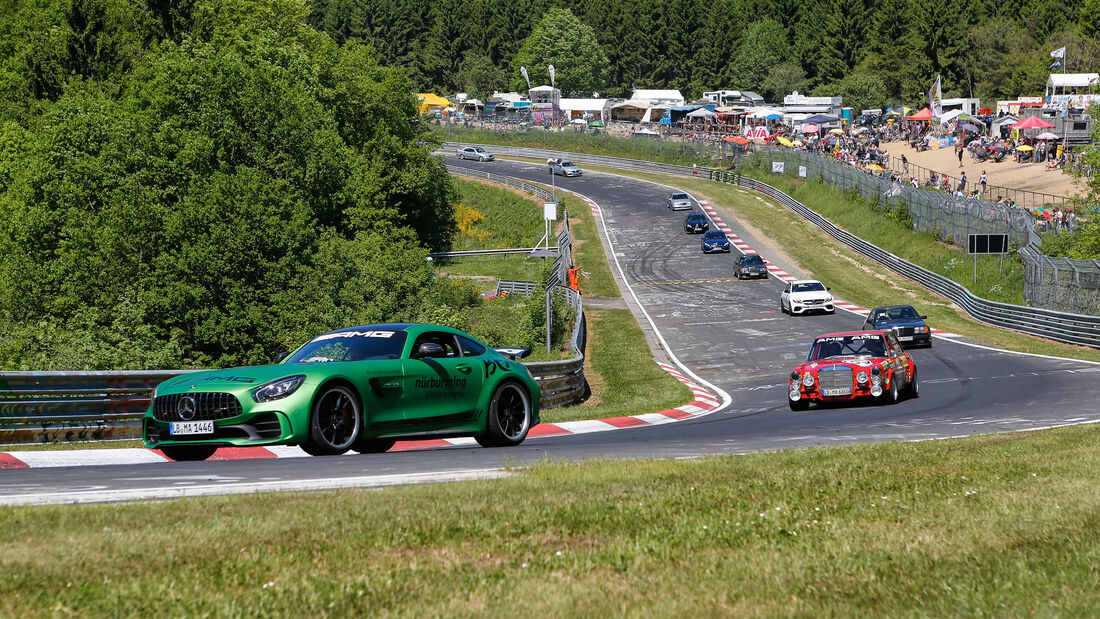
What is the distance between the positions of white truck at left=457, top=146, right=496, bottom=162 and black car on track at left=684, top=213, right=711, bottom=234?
38.5m

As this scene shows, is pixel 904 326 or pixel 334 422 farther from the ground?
pixel 334 422

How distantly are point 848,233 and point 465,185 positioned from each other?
37.1 m

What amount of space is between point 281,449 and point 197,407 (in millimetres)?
2548

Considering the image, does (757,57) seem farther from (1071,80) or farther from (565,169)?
(565,169)

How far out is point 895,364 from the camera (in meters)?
20.8

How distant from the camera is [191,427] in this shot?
34.5 ft

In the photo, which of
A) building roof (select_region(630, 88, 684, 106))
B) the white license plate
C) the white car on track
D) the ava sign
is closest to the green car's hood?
the white license plate

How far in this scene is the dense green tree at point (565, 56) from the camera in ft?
513

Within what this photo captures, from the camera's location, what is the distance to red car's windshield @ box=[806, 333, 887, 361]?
20875 millimetres

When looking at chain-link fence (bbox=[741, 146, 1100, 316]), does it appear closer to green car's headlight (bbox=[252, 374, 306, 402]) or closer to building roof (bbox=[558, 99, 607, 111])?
green car's headlight (bbox=[252, 374, 306, 402])

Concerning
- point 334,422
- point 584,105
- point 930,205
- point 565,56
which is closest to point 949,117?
point 930,205

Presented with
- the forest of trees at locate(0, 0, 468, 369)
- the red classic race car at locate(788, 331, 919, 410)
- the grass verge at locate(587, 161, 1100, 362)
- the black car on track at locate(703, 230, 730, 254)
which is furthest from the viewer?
the black car on track at locate(703, 230, 730, 254)

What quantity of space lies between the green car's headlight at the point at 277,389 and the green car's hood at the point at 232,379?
0.07 meters

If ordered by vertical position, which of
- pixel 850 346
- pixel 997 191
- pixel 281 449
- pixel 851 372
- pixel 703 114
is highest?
pixel 703 114
